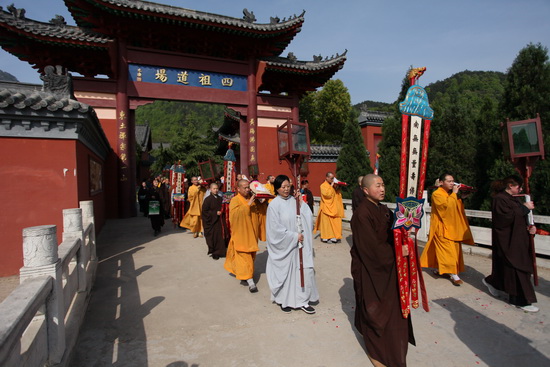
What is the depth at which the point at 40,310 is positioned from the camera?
2.32 meters

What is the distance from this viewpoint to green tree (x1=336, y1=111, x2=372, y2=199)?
12.4 m

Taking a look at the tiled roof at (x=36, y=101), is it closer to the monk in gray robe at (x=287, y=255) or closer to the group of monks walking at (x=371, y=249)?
the group of monks walking at (x=371, y=249)

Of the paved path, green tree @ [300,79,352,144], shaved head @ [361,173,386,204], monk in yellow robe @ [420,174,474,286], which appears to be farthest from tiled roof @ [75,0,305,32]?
green tree @ [300,79,352,144]

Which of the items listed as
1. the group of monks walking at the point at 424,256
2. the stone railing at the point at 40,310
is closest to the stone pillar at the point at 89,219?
the stone railing at the point at 40,310

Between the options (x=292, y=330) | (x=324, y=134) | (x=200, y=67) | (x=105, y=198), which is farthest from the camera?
(x=324, y=134)

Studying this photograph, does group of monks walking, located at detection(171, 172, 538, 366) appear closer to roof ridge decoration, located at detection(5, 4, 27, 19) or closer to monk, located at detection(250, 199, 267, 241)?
monk, located at detection(250, 199, 267, 241)

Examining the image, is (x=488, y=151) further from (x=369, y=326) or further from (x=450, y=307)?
(x=369, y=326)

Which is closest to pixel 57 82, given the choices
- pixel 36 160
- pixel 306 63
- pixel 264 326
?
pixel 36 160

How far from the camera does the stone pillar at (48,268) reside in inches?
91.0

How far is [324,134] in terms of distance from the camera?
84.4 ft

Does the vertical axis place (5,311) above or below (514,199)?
below

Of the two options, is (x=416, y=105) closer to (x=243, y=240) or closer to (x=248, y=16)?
(x=243, y=240)

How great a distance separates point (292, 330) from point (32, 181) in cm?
495

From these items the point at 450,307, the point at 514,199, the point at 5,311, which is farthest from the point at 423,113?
the point at 5,311
